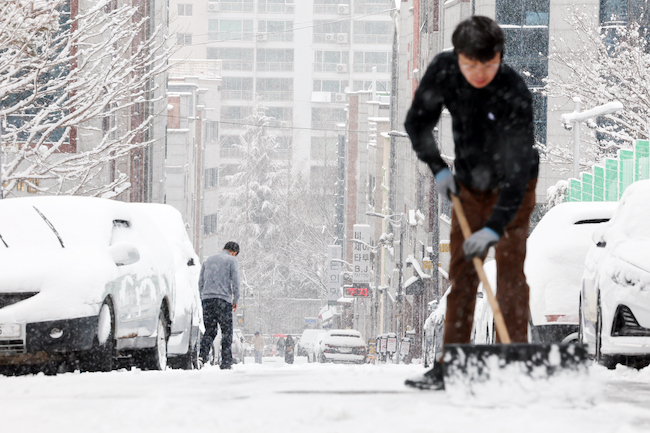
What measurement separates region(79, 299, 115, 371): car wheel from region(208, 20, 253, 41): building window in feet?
422

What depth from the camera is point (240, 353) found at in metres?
49.6

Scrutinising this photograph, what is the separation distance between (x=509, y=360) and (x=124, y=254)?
5295 mm

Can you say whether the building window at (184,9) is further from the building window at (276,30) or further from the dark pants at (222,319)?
the dark pants at (222,319)

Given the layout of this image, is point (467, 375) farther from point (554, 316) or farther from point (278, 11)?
point (278, 11)

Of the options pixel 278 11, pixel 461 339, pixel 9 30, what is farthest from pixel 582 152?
pixel 278 11

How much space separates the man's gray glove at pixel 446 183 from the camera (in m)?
5.64

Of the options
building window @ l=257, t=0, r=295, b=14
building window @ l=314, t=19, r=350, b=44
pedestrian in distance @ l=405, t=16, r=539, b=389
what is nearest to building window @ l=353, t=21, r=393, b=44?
building window @ l=314, t=19, r=350, b=44

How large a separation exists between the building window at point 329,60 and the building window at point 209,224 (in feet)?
192

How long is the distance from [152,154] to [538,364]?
46478mm

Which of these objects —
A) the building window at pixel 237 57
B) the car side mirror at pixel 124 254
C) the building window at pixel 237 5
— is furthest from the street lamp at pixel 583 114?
the building window at pixel 237 5

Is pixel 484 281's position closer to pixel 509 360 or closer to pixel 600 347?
pixel 509 360

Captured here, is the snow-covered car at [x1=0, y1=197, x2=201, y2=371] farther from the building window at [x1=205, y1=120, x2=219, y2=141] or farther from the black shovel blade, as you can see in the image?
the building window at [x1=205, y1=120, x2=219, y2=141]

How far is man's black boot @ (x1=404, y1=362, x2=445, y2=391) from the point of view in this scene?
18.8 ft

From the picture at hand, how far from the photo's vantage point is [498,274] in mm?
5754
